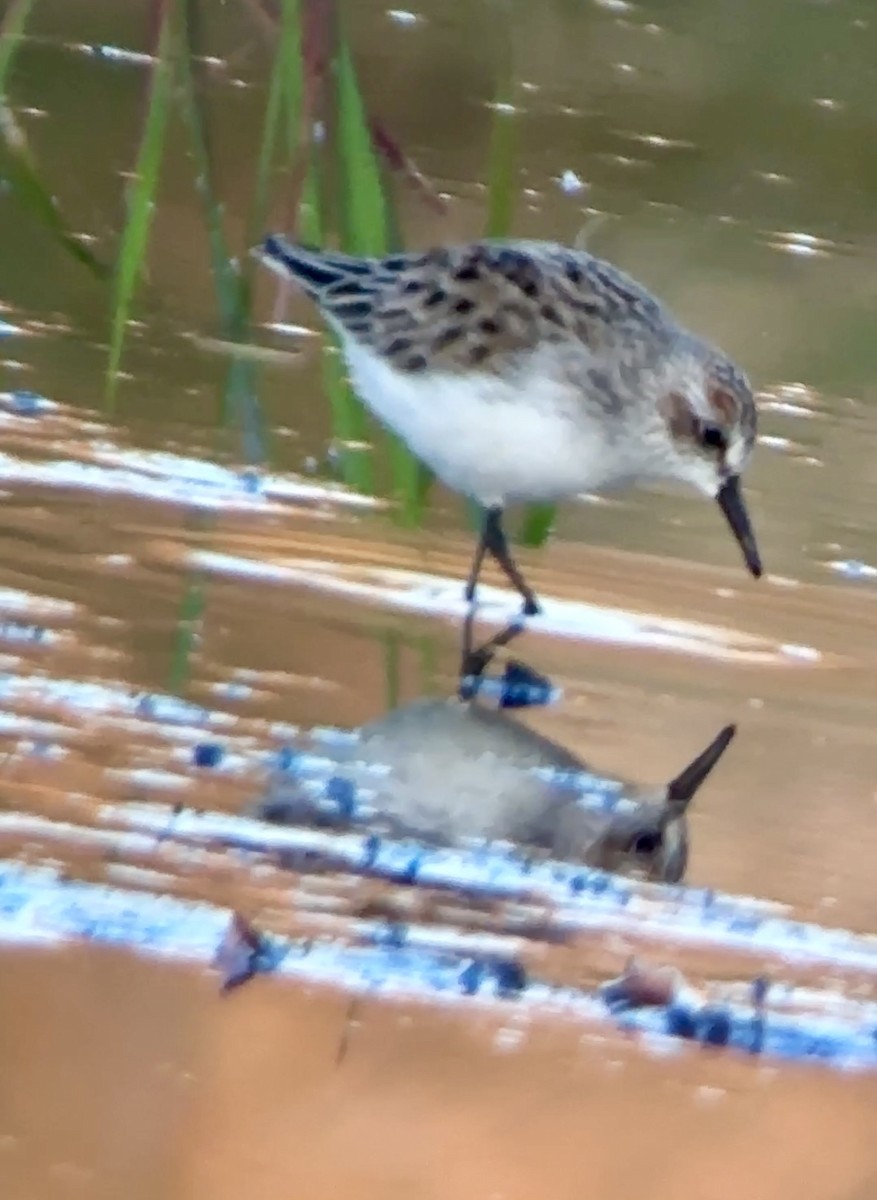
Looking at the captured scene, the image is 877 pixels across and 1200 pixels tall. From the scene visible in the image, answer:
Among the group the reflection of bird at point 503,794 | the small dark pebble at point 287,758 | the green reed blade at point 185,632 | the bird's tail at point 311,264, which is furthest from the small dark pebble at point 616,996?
the bird's tail at point 311,264

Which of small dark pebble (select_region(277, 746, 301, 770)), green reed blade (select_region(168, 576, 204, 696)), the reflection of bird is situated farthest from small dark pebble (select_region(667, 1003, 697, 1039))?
green reed blade (select_region(168, 576, 204, 696))

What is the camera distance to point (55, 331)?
150cm

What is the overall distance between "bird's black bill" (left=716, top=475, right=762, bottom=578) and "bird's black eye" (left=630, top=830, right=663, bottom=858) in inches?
15.0

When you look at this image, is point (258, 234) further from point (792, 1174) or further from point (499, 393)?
point (792, 1174)

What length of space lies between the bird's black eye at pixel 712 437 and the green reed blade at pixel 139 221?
1.45 ft

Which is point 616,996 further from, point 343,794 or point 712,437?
point 712,437

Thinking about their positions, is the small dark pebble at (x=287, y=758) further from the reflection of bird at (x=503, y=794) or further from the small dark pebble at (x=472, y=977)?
the small dark pebble at (x=472, y=977)

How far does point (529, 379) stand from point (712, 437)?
143 millimetres

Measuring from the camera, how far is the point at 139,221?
1.48 m

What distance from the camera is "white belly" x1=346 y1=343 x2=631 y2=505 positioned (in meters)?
1.32

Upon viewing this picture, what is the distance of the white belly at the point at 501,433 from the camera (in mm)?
1318

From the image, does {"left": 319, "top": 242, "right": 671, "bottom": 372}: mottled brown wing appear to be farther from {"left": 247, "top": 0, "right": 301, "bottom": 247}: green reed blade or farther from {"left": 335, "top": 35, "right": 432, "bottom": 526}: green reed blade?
{"left": 247, "top": 0, "right": 301, "bottom": 247}: green reed blade

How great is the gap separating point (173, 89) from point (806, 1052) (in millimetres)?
1268

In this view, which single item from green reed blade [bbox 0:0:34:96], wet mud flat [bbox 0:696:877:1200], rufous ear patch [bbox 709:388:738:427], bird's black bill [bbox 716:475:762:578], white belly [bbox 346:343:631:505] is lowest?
wet mud flat [bbox 0:696:877:1200]
